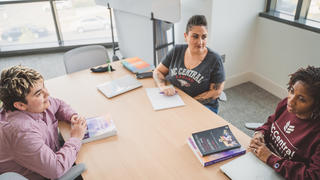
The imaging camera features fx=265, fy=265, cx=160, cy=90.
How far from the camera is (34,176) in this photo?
1.44 metres

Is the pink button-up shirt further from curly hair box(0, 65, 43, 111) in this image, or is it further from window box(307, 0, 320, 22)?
window box(307, 0, 320, 22)

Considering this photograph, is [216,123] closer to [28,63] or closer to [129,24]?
[129,24]

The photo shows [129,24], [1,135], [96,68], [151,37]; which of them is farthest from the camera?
[129,24]

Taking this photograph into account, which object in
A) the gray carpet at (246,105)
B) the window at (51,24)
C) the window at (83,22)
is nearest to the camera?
the gray carpet at (246,105)

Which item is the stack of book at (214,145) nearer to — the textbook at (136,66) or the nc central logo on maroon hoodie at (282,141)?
the nc central logo on maroon hoodie at (282,141)

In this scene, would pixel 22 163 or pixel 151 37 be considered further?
pixel 151 37

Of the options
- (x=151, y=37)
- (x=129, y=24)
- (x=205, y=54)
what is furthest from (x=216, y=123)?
(x=129, y=24)

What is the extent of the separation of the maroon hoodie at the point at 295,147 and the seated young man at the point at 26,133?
1074mm

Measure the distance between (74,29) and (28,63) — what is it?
972mm

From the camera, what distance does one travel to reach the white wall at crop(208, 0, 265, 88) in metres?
3.00

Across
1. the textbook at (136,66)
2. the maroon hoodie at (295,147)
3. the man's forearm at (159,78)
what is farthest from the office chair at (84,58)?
the maroon hoodie at (295,147)

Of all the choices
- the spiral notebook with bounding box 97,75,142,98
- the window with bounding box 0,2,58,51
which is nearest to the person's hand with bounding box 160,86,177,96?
the spiral notebook with bounding box 97,75,142,98

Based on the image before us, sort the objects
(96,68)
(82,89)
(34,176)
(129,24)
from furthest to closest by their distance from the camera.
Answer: (129,24)
(96,68)
(82,89)
(34,176)

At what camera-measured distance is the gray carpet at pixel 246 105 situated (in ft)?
9.61
